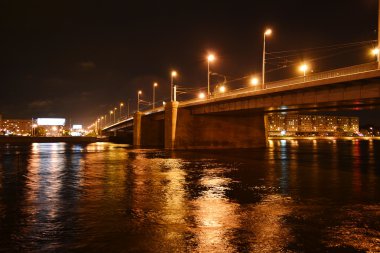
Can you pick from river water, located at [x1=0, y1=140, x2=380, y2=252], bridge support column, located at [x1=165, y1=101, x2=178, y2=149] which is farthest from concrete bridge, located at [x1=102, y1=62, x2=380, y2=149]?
river water, located at [x1=0, y1=140, x2=380, y2=252]

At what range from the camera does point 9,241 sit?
377 inches

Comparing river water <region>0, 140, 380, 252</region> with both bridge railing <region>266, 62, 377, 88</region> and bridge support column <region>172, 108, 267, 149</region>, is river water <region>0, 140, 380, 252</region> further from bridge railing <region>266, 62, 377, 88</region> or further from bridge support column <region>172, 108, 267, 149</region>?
bridge support column <region>172, 108, 267, 149</region>

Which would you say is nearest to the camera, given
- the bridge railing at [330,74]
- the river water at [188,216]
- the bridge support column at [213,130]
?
the river water at [188,216]

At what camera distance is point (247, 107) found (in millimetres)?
50000

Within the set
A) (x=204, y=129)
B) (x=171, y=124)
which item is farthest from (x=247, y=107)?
(x=171, y=124)

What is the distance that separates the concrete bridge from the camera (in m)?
33.7

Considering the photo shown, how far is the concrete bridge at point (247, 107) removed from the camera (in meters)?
33.7

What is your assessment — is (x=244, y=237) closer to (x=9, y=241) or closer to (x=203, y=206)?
(x=203, y=206)

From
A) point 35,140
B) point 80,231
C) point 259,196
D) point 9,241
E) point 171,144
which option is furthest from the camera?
point 35,140

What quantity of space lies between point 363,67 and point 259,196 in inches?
807

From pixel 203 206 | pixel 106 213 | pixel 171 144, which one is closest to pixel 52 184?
pixel 106 213

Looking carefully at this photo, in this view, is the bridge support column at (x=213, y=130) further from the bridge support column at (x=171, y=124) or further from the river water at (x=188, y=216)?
the river water at (x=188, y=216)

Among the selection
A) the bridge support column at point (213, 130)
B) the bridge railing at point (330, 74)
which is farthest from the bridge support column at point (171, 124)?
the bridge railing at point (330, 74)

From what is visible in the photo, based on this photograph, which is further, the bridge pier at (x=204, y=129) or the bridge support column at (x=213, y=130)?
the bridge support column at (x=213, y=130)
